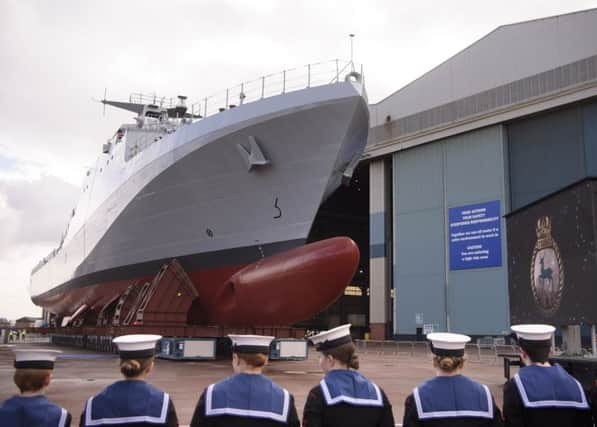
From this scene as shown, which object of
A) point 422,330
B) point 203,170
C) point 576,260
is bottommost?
point 422,330

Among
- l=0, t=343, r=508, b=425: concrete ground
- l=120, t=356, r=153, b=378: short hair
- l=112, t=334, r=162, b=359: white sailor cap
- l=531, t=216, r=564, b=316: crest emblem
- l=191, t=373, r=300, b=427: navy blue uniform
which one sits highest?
l=531, t=216, r=564, b=316: crest emblem

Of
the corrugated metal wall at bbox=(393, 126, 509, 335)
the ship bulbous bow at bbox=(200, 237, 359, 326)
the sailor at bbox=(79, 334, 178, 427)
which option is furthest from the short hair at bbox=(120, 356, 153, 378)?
the corrugated metal wall at bbox=(393, 126, 509, 335)

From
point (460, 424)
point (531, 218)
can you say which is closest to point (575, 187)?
point (531, 218)

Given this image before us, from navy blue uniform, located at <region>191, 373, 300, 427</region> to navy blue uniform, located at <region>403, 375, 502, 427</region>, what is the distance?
62cm

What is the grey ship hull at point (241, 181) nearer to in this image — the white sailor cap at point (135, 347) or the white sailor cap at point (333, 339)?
the white sailor cap at point (333, 339)

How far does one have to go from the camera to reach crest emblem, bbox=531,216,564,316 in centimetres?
848

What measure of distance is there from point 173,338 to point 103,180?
958 centimetres

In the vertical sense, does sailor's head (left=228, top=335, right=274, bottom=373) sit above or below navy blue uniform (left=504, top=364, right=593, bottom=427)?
above

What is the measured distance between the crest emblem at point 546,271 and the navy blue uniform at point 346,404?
6384 mm

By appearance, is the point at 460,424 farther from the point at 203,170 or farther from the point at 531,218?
the point at 203,170

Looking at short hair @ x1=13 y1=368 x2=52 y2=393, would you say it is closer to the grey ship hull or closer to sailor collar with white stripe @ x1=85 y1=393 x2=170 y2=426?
sailor collar with white stripe @ x1=85 y1=393 x2=170 y2=426

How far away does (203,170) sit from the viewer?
14.5 metres

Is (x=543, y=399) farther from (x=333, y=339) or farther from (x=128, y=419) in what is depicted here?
(x=128, y=419)

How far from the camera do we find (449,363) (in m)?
2.92
